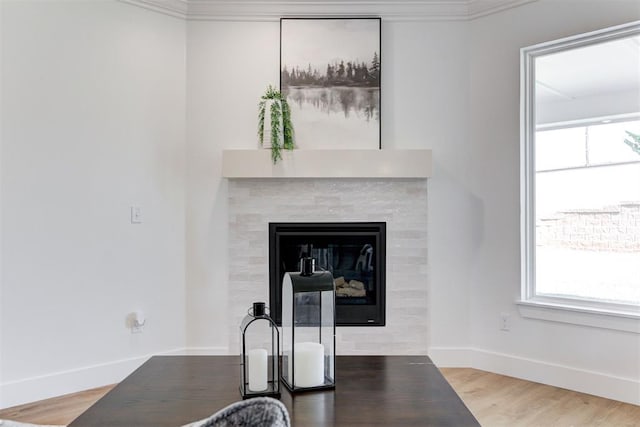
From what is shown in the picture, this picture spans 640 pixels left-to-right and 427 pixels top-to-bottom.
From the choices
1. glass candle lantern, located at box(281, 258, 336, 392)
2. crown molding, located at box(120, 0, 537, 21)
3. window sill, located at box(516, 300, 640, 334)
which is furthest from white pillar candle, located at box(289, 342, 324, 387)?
crown molding, located at box(120, 0, 537, 21)

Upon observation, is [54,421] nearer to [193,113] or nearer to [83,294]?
[83,294]

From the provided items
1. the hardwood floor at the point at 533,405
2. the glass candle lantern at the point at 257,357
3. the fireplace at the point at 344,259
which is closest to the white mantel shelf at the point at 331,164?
the fireplace at the point at 344,259

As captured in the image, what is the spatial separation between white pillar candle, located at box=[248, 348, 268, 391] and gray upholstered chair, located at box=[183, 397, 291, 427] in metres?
0.72

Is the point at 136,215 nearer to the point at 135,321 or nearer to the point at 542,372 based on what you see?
the point at 135,321

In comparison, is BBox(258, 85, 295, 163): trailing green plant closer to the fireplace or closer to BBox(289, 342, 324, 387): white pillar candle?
the fireplace

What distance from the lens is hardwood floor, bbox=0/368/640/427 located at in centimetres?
263

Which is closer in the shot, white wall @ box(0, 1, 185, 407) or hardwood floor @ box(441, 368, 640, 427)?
hardwood floor @ box(441, 368, 640, 427)

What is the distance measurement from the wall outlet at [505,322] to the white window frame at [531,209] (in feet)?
0.36

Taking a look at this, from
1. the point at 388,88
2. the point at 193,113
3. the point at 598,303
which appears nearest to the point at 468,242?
the point at 598,303

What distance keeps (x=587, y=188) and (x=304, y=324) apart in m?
2.55

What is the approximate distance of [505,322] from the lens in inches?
135

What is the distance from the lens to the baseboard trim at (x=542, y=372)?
2.93 meters

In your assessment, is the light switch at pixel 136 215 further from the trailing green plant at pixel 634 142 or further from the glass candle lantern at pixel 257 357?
the trailing green plant at pixel 634 142

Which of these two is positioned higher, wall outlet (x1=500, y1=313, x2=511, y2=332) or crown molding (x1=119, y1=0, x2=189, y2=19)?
crown molding (x1=119, y1=0, x2=189, y2=19)
